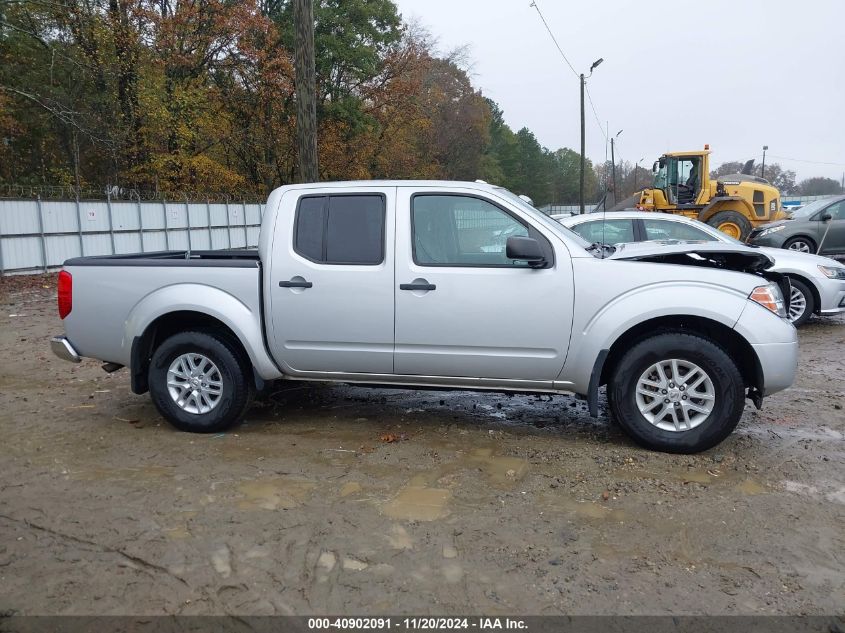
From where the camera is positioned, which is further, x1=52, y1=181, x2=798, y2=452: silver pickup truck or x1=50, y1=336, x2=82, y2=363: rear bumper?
x1=50, y1=336, x2=82, y2=363: rear bumper

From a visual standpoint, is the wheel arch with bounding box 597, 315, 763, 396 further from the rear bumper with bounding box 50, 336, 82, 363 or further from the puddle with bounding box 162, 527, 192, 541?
the rear bumper with bounding box 50, 336, 82, 363

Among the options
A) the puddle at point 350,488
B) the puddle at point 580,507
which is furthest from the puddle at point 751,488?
the puddle at point 350,488

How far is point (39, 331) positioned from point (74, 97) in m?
19.2

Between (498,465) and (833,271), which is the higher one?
(833,271)

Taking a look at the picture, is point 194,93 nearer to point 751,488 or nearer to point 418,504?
point 418,504

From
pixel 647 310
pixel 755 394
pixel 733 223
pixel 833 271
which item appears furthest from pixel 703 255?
pixel 733 223

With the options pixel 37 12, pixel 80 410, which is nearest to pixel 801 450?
pixel 80 410

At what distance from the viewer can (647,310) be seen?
4.49m

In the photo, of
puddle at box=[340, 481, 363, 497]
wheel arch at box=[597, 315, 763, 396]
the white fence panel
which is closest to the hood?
wheel arch at box=[597, 315, 763, 396]

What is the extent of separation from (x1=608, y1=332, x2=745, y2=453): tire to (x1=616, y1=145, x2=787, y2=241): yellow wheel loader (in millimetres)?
14190

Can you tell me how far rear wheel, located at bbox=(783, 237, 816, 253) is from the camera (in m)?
13.2

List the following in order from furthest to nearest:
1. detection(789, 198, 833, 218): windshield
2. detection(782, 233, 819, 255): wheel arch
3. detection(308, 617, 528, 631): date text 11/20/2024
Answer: detection(789, 198, 833, 218): windshield < detection(782, 233, 819, 255): wheel arch < detection(308, 617, 528, 631): date text 11/20/2024

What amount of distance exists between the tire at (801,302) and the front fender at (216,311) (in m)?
7.18

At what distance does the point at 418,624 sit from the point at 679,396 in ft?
8.41
